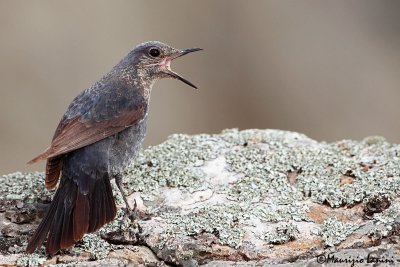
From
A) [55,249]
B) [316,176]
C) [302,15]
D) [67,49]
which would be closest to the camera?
[55,249]

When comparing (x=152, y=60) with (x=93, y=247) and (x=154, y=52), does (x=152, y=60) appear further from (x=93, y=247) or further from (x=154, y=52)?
Answer: (x=93, y=247)

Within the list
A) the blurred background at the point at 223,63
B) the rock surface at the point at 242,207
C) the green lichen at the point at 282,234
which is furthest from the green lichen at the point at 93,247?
the blurred background at the point at 223,63

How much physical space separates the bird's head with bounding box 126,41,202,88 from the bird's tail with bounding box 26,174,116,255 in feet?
4.65

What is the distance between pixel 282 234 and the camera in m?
5.18

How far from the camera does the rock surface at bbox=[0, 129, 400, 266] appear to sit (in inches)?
196

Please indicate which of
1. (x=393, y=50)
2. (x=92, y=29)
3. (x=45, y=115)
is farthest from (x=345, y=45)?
(x=45, y=115)

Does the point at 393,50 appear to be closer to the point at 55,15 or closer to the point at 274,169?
the point at 55,15

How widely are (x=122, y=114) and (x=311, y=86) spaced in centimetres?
661

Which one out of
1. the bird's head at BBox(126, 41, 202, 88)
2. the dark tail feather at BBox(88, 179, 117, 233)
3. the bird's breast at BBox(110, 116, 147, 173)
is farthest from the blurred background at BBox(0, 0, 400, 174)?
the dark tail feather at BBox(88, 179, 117, 233)

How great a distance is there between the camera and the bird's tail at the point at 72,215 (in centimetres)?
500

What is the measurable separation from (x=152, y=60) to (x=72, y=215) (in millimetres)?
2084

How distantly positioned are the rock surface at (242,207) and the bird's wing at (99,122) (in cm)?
46

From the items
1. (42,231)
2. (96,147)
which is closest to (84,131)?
(96,147)

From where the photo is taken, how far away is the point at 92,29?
12.6 meters
